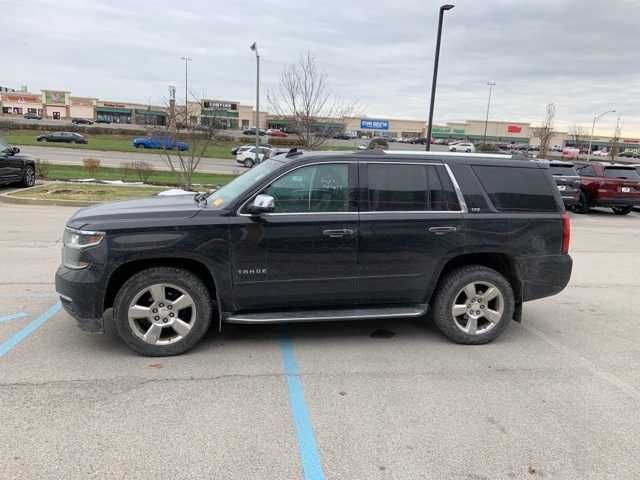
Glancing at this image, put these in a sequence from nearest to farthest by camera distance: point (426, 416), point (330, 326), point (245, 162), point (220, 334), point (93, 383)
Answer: point (426, 416) < point (93, 383) < point (220, 334) < point (330, 326) < point (245, 162)

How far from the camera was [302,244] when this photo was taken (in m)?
4.45

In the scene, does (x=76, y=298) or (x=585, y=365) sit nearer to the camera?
(x=76, y=298)

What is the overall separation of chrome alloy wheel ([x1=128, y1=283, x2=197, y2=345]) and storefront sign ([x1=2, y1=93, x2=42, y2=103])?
401ft

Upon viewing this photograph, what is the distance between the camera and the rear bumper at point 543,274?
16.3 feet

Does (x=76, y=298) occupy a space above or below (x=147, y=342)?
above

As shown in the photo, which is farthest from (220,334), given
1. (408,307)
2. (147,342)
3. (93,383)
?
(408,307)

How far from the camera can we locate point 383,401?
148 inches

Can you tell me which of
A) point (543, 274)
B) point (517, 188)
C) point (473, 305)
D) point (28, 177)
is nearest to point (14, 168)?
point (28, 177)

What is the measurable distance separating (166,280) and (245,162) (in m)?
30.5

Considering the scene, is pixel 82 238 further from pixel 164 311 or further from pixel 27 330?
pixel 27 330

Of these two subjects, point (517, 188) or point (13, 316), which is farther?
point (13, 316)

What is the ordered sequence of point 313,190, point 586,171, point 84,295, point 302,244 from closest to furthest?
point 84,295, point 302,244, point 313,190, point 586,171

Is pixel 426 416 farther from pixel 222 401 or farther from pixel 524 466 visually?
pixel 222 401

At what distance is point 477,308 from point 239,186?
255cm
